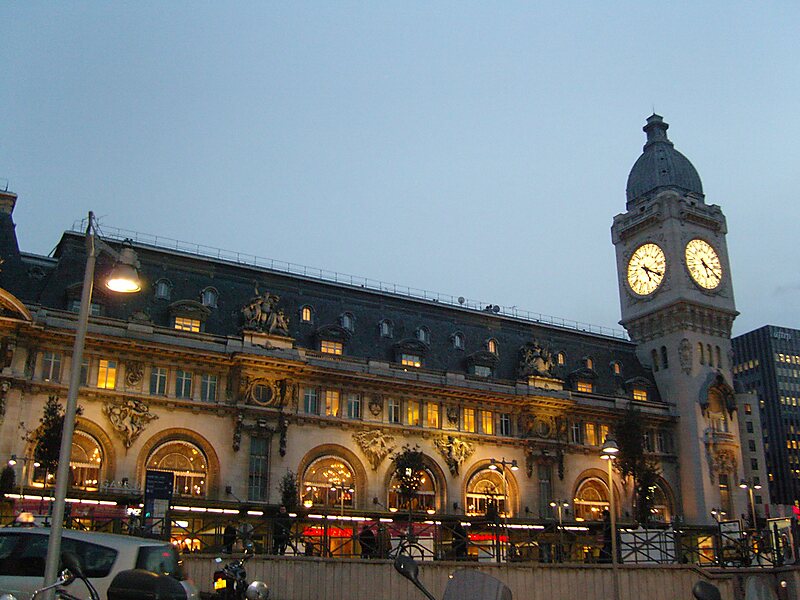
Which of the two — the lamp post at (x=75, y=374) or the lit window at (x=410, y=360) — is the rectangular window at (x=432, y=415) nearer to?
the lit window at (x=410, y=360)

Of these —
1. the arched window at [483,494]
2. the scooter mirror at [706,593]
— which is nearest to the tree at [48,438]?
the arched window at [483,494]

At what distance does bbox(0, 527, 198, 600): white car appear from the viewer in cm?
1711

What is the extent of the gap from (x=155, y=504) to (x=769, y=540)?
79.9 feet

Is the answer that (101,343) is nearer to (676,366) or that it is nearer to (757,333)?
(676,366)

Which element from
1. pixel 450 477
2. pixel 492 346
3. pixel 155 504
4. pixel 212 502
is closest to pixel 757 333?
pixel 492 346

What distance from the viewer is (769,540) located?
34281 millimetres

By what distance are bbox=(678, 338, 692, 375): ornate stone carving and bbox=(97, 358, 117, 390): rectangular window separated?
1989 inches

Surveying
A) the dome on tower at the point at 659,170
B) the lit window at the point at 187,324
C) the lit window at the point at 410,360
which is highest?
the dome on tower at the point at 659,170

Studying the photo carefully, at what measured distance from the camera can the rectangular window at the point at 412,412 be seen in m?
64.7

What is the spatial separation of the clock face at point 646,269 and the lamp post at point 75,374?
239 feet

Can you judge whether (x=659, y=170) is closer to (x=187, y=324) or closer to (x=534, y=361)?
(x=534, y=361)

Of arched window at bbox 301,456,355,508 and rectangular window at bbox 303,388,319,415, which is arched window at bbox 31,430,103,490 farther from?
rectangular window at bbox 303,388,319,415

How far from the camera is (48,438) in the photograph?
49500 millimetres

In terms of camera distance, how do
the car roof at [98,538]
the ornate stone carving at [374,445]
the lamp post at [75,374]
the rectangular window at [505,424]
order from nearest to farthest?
the lamp post at [75,374] → the car roof at [98,538] → the ornate stone carving at [374,445] → the rectangular window at [505,424]
